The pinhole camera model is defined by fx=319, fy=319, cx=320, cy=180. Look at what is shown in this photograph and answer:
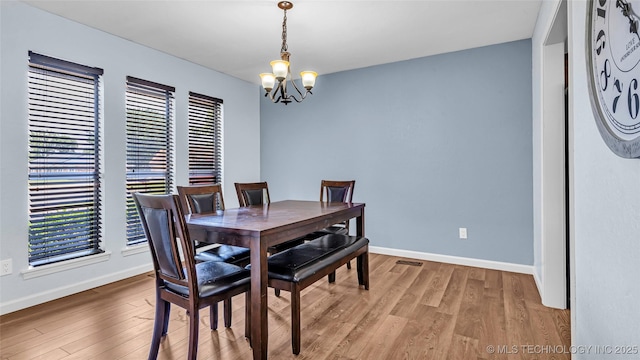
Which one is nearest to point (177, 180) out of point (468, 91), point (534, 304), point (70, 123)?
point (70, 123)

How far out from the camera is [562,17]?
2141mm

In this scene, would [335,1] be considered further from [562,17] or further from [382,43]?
[562,17]

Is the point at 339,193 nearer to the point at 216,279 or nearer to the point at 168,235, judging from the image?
the point at 216,279

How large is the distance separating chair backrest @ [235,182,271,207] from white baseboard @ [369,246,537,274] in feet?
5.71

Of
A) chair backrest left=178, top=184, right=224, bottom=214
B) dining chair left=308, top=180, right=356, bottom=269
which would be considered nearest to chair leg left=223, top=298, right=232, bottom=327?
chair backrest left=178, top=184, right=224, bottom=214

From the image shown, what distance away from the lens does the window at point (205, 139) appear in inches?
165

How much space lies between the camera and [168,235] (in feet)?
5.48

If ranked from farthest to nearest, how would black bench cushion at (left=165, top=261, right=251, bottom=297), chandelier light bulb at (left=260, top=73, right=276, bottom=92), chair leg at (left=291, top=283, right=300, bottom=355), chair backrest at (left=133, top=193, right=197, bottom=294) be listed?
chandelier light bulb at (left=260, top=73, right=276, bottom=92)
chair leg at (left=291, top=283, right=300, bottom=355)
black bench cushion at (left=165, top=261, right=251, bottom=297)
chair backrest at (left=133, top=193, right=197, bottom=294)

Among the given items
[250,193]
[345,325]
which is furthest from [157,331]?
[250,193]

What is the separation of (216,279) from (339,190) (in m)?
1.98

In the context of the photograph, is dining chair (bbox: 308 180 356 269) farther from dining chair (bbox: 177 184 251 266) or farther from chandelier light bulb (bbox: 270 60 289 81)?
chandelier light bulb (bbox: 270 60 289 81)

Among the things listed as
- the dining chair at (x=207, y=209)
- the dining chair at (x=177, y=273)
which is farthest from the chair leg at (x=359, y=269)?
the dining chair at (x=177, y=273)

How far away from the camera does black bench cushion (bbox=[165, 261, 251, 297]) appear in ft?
5.66

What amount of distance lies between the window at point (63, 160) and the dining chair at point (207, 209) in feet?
3.70
